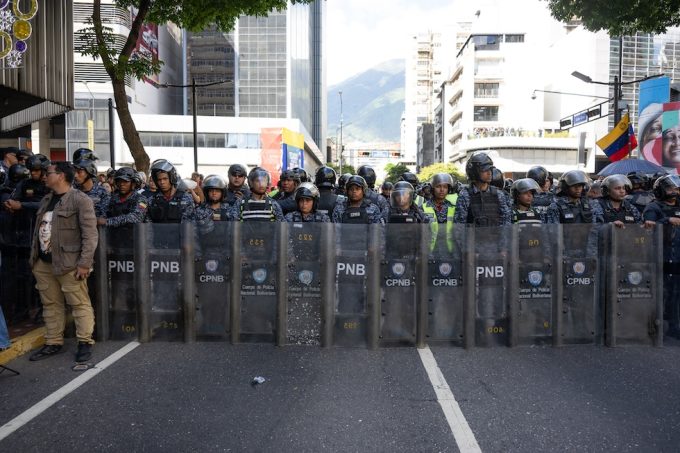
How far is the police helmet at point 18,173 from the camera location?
8.12 m

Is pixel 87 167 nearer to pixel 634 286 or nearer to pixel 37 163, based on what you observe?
pixel 37 163

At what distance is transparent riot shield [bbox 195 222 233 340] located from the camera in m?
6.41

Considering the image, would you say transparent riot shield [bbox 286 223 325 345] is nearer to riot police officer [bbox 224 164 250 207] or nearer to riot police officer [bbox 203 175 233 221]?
riot police officer [bbox 203 175 233 221]

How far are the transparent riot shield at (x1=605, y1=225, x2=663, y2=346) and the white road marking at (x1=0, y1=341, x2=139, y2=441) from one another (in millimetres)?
5519

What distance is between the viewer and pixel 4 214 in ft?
23.7

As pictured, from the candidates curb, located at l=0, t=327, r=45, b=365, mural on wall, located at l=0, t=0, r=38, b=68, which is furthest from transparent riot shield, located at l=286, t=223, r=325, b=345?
mural on wall, located at l=0, t=0, r=38, b=68


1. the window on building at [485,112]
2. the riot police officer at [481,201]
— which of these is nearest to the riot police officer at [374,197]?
the riot police officer at [481,201]

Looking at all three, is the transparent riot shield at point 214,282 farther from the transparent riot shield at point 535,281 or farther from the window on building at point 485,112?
the window on building at point 485,112

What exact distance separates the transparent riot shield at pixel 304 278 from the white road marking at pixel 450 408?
1.30 meters

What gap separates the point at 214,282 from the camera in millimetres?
6414

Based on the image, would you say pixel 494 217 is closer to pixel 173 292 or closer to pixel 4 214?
pixel 173 292

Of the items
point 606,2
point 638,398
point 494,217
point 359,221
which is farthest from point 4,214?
point 606,2

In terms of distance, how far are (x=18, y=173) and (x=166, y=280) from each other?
345 cm

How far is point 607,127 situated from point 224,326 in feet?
219
